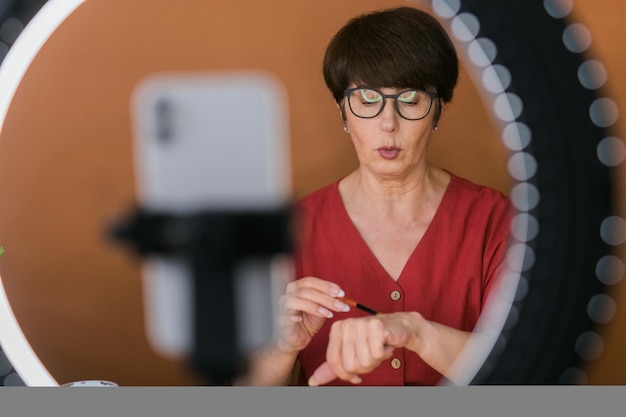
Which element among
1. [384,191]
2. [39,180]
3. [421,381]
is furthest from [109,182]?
[421,381]

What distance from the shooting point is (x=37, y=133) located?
143 cm

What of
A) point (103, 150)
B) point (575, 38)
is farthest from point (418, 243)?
point (103, 150)

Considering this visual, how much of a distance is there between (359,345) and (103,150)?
2.39ft

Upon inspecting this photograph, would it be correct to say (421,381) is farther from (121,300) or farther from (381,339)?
(121,300)

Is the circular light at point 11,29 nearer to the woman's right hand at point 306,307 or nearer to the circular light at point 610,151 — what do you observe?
the woman's right hand at point 306,307

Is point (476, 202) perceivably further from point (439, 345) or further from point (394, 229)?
point (439, 345)

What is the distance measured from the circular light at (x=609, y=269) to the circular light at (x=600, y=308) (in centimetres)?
2

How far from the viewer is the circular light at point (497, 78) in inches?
26.4

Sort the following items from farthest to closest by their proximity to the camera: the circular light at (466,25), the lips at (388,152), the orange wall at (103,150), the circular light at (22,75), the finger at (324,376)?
the orange wall at (103,150) → the lips at (388,152) → the finger at (324,376) → the circular light at (22,75) → the circular light at (466,25)

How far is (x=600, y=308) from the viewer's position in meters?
0.74

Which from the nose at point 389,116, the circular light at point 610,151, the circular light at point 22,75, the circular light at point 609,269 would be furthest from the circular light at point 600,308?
the circular light at point 22,75

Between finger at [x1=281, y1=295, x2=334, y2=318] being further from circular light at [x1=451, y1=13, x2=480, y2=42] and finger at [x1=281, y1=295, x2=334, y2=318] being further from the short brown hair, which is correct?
circular light at [x1=451, y1=13, x2=480, y2=42]

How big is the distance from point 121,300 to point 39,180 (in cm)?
25

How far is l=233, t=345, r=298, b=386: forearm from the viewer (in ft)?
3.38
